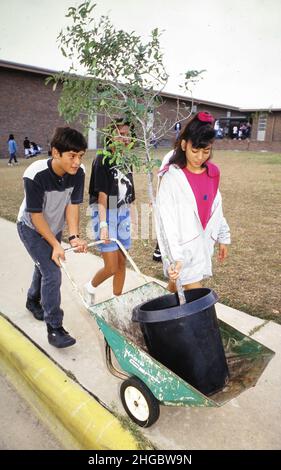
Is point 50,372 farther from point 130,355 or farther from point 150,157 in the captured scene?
point 150,157

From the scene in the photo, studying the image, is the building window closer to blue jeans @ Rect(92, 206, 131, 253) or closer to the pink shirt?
blue jeans @ Rect(92, 206, 131, 253)

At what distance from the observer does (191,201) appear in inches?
95.1

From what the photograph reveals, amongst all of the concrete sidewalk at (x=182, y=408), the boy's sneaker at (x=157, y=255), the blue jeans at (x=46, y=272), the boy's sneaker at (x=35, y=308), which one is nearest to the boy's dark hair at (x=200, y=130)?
the blue jeans at (x=46, y=272)

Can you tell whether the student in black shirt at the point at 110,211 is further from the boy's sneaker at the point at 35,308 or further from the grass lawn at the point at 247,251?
the grass lawn at the point at 247,251

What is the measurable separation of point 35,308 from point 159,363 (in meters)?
1.87

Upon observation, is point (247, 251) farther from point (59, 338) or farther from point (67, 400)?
point (67, 400)

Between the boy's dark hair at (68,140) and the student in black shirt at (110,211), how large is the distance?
18.8 inches

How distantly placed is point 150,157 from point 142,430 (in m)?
1.66

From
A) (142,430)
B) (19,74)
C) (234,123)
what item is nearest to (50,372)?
(142,430)

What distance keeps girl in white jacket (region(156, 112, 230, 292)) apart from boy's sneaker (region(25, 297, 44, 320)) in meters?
1.41

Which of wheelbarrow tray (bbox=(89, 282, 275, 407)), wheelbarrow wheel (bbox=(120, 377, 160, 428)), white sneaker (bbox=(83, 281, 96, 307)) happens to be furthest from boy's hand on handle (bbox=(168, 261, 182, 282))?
white sneaker (bbox=(83, 281, 96, 307))

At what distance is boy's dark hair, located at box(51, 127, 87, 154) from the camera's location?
2396 millimetres

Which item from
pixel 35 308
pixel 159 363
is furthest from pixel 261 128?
pixel 159 363

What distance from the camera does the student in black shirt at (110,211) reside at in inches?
120
